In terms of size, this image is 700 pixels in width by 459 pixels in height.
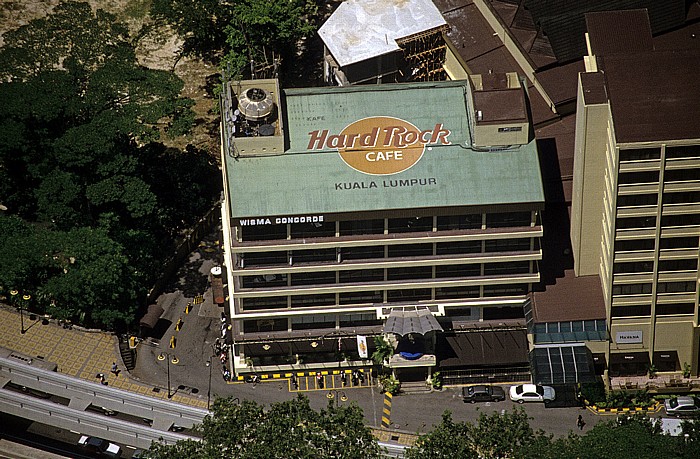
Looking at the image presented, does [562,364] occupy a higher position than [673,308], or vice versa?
[673,308]

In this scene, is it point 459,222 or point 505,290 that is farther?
point 505,290

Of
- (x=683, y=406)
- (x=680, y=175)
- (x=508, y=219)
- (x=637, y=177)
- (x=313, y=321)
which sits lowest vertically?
(x=683, y=406)

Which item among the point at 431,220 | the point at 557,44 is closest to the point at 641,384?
the point at 431,220

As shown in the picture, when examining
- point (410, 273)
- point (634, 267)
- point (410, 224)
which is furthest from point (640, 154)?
point (410, 273)

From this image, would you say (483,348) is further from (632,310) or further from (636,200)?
(636,200)


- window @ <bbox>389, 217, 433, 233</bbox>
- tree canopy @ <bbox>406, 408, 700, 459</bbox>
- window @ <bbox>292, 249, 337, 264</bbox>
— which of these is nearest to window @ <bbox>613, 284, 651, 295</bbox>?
tree canopy @ <bbox>406, 408, 700, 459</bbox>

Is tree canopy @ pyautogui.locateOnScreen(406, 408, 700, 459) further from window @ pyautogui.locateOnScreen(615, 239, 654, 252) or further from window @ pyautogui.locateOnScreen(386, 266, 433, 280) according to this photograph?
window @ pyautogui.locateOnScreen(615, 239, 654, 252)
